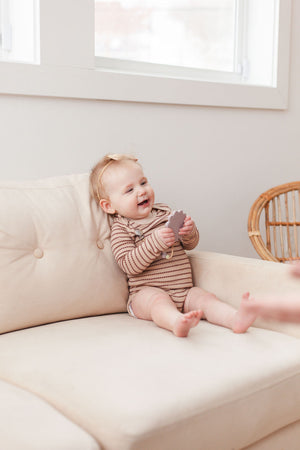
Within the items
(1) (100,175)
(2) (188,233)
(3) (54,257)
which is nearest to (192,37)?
(1) (100,175)

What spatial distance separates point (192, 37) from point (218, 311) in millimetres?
1492

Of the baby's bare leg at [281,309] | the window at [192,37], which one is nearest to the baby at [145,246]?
the window at [192,37]

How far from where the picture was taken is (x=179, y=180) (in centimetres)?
250

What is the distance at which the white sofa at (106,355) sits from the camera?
116 centimetres

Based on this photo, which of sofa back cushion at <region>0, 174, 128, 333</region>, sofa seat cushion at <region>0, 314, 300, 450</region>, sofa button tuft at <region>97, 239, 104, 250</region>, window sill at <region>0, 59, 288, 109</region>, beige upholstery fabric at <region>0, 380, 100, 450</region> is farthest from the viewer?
window sill at <region>0, 59, 288, 109</region>

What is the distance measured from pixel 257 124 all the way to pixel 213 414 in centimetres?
181

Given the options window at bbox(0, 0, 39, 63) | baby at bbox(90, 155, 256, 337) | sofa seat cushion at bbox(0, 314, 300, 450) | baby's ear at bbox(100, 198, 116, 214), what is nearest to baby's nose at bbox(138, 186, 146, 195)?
baby at bbox(90, 155, 256, 337)

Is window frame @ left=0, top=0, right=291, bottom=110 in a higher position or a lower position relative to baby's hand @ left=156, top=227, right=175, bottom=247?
higher

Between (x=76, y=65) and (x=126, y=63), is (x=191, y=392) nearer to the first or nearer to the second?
(x=76, y=65)

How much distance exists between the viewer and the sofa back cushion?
1642mm

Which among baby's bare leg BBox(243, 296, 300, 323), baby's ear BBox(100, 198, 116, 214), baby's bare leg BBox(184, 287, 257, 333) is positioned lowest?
baby's bare leg BBox(184, 287, 257, 333)

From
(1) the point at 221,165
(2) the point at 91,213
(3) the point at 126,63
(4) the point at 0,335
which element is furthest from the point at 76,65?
(4) the point at 0,335

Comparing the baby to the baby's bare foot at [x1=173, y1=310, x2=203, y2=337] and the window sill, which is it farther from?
the window sill

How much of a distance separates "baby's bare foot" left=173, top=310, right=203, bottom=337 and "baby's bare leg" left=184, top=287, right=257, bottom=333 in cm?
12
